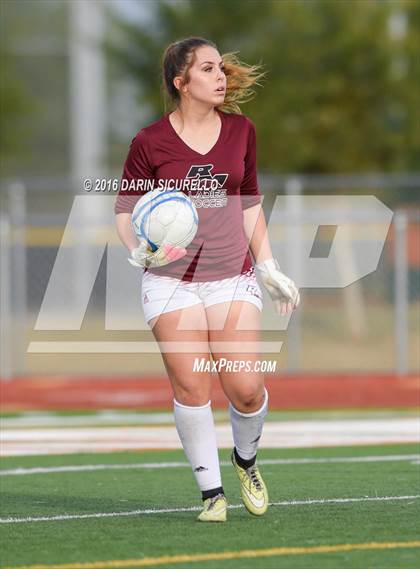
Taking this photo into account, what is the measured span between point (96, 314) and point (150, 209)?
37.2ft

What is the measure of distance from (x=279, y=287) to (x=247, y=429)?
0.69m

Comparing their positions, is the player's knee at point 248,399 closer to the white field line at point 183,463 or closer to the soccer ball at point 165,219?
the soccer ball at point 165,219

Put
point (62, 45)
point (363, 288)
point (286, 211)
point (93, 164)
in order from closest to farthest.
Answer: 1. point (286, 211)
2. point (363, 288)
3. point (93, 164)
4. point (62, 45)

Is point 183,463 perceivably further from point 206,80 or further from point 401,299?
point 401,299

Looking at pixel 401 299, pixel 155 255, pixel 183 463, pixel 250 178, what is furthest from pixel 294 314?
pixel 155 255

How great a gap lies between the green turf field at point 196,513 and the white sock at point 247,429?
32 centimetres

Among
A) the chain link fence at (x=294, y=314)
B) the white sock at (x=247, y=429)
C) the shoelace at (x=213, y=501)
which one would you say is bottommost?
the chain link fence at (x=294, y=314)

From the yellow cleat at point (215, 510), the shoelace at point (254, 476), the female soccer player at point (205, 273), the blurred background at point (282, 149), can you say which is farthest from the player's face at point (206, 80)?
the blurred background at point (282, 149)

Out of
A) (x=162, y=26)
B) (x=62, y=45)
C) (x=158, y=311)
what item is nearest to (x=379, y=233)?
(x=162, y=26)

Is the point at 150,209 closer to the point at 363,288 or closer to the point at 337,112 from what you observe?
the point at 363,288

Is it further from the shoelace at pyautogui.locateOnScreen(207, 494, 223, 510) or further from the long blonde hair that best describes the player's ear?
the shoelace at pyautogui.locateOnScreen(207, 494, 223, 510)

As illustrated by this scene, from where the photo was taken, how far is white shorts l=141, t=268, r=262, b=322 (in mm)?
6508

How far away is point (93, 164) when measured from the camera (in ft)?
97.9

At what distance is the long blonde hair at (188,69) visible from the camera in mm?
6676
